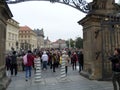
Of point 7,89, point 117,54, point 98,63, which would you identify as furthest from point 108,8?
point 7,89

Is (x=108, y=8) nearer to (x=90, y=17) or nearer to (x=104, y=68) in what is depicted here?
(x=90, y=17)

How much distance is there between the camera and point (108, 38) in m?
16.0

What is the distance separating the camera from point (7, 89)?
528 inches

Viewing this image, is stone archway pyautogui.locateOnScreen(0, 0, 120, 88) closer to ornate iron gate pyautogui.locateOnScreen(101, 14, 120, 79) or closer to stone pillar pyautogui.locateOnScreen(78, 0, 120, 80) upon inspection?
stone pillar pyautogui.locateOnScreen(78, 0, 120, 80)

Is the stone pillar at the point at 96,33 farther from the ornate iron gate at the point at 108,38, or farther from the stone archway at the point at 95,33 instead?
the ornate iron gate at the point at 108,38

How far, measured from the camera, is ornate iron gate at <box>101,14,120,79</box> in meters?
15.4

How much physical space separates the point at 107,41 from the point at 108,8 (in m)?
1.91

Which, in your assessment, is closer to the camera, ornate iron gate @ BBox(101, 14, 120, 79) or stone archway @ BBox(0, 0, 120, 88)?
ornate iron gate @ BBox(101, 14, 120, 79)

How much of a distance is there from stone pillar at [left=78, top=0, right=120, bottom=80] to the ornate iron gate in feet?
0.85

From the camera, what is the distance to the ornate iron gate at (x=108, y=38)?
15414 millimetres

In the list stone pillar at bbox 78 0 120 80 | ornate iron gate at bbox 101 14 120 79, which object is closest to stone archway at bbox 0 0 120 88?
stone pillar at bbox 78 0 120 80

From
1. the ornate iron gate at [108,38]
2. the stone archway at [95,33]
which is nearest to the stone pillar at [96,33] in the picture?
the stone archway at [95,33]

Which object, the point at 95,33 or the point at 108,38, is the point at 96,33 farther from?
the point at 108,38

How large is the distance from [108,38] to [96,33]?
75 centimetres
